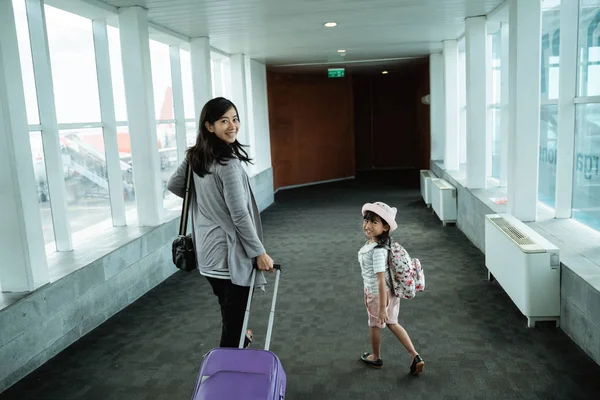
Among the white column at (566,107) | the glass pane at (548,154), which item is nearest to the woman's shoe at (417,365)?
the white column at (566,107)

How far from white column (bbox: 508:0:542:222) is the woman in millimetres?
3673

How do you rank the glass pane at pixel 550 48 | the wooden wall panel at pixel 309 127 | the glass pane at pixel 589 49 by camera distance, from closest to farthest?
1. the glass pane at pixel 589 49
2. the glass pane at pixel 550 48
3. the wooden wall panel at pixel 309 127

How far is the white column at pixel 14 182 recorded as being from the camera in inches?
156

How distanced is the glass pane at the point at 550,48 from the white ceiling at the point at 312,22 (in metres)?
0.71

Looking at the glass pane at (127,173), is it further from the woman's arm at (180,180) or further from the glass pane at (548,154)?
the glass pane at (548,154)

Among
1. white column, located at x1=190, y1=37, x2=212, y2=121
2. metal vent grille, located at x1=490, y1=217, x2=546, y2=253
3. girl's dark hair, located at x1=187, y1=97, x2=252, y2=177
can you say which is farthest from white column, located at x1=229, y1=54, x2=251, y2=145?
girl's dark hair, located at x1=187, y1=97, x2=252, y2=177

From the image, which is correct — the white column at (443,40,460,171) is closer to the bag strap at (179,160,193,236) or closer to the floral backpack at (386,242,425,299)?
the floral backpack at (386,242,425,299)

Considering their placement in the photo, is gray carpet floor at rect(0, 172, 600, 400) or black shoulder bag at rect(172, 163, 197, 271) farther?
gray carpet floor at rect(0, 172, 600, 400)

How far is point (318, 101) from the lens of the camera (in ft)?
49.2

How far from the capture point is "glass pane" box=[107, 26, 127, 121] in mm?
6547

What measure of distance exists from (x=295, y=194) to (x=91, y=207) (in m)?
7.36

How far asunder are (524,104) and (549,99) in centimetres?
65

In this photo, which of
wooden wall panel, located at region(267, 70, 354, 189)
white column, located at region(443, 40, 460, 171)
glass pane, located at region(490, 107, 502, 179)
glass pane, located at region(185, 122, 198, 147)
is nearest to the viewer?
glass pane, located at region(490, 107, 502, 179)

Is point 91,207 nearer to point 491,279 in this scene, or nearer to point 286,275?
point 286,275
